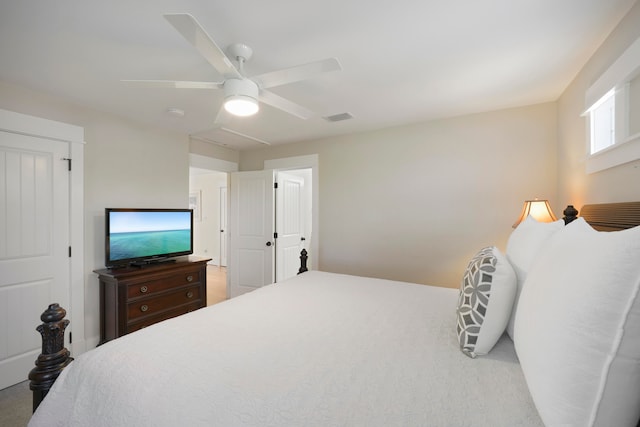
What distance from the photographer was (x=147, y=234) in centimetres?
307

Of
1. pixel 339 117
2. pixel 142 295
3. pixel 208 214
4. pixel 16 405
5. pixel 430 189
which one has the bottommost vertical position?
pixel 16 405

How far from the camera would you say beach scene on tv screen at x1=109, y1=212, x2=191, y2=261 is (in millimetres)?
2830

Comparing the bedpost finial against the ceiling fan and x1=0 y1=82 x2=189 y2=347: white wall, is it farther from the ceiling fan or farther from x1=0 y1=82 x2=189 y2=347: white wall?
x1=0 y1=82 x2=189 y2=347: white wall

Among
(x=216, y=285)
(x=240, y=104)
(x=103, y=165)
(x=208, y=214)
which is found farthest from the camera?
(x=208, y=214)

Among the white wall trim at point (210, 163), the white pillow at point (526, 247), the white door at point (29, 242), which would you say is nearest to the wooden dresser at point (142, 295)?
the white door at point (29, 242)

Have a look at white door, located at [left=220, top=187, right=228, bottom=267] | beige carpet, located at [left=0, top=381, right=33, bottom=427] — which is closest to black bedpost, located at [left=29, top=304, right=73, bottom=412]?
beige carpet, located at [left=0, top=381, right=33, bottom=427]

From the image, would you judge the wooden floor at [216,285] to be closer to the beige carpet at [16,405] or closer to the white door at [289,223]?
the white door at [289,223]

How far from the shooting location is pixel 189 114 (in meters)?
3.00

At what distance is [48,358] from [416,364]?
1509 millimetres

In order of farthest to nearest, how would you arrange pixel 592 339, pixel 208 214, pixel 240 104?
1. pixel 208 214
2. pixel 240 104
3. pixel 592 339

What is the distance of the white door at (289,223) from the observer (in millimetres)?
4324

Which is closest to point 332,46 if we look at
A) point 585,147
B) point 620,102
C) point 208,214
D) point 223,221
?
point 620,102

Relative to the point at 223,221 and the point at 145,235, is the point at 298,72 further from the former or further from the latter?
the point at 223,221

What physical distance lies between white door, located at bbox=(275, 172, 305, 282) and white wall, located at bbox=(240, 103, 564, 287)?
2.37 ft
